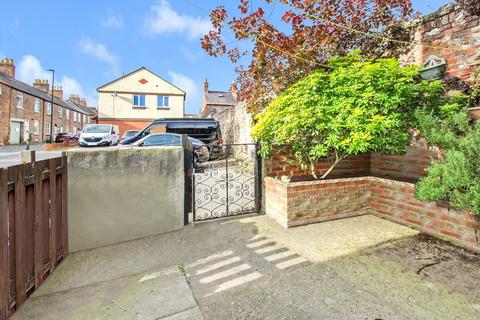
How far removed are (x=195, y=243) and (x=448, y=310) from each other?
292 cm

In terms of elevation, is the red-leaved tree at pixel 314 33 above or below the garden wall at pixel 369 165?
above

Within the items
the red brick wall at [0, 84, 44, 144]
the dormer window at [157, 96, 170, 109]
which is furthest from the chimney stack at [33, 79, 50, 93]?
the dormer window at [157, 96, 170, 109]

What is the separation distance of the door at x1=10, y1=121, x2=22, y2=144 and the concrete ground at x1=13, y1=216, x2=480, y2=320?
3132 cm

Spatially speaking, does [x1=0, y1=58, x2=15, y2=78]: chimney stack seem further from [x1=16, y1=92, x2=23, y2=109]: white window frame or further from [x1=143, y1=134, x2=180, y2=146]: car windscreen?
[x1=143, y1=134, x2=180, y2=146]: car windscreen

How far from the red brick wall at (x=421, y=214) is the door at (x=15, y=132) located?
3395cm

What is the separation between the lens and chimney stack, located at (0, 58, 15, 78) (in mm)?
29312

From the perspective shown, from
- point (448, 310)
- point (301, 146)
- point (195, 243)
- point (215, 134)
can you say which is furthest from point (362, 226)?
point (215, 134)

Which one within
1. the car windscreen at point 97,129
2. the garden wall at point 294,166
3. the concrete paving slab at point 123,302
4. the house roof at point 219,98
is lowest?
the concrete paving slab at point 123,302

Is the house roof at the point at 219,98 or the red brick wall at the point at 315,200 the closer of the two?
the red brick wall at the point at 315,200

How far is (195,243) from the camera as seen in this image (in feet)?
12.6

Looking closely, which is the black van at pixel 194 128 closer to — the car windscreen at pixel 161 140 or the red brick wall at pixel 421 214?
the car windscreen at pixel 161 140

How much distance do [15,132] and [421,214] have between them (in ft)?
116

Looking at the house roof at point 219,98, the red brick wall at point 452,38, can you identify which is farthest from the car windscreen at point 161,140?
the house roof at point 219,98

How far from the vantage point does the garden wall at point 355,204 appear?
367 cm
